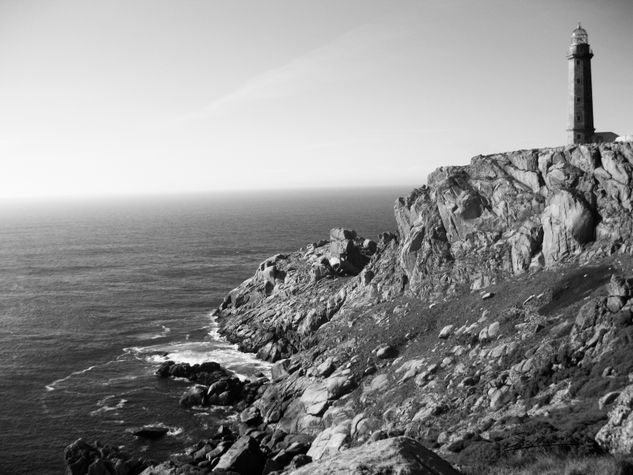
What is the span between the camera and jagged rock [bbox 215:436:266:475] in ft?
145

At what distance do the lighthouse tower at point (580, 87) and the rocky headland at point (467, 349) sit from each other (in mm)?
13708

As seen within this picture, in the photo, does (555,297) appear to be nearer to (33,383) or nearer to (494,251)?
(494,251)

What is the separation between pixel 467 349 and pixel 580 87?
1692 inches

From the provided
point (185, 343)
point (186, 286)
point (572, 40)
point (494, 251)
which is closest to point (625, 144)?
point (494, 251)

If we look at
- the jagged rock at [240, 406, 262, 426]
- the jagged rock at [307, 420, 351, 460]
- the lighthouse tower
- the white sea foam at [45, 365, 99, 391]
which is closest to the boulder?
the jagged rock at [240, 406, 262, 426]

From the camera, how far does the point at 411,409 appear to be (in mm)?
44719

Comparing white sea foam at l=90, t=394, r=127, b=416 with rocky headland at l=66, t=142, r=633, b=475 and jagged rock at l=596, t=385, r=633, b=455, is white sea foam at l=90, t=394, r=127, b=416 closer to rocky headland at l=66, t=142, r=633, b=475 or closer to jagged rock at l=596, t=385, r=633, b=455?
rocky headland at l=66, t=142, r=633, b=475

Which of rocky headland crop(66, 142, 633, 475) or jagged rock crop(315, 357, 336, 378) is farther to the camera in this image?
jagged rock crop(315, 357, 336, 378)

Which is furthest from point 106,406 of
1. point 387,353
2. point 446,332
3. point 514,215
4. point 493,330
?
point 514,215

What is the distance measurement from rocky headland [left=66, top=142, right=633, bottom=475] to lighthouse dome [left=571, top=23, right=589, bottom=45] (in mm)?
19403

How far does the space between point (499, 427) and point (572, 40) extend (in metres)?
57.8

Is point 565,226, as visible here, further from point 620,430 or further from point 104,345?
point 104,345

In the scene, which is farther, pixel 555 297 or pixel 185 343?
pixel 185 343

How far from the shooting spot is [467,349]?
50.0m
